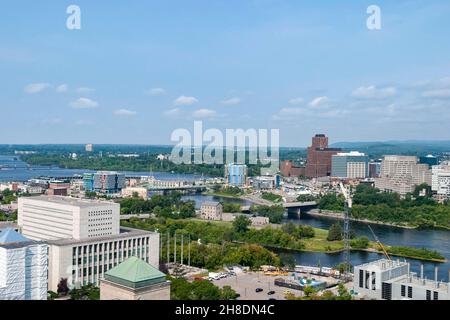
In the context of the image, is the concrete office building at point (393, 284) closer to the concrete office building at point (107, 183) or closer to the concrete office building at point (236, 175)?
the concrete office building at point (107, 183)

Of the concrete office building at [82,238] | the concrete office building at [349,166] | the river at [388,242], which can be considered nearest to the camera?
the concrete office building at [82,238]

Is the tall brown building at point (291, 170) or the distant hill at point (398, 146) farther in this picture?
the distant hill at point (398, 146)

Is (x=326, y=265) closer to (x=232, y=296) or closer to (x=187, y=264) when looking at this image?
(x=187, y=264)

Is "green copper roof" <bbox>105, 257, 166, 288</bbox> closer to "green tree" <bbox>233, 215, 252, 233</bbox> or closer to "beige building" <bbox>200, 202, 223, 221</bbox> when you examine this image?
"green tree" <bbox>233, 215, 252, 233</bbox>

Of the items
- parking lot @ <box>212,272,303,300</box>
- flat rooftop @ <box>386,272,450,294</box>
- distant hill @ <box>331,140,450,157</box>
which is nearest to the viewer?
flat rooftop @ <box>386,272,450,294</box>

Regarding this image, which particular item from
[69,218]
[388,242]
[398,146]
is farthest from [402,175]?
[398,146]

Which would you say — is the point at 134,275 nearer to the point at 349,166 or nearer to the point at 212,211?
the point at 212,211

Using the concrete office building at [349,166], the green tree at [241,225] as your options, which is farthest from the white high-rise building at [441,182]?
the green tree at [241,225]

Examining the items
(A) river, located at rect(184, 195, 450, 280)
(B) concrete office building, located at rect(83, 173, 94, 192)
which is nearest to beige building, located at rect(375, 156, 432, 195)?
(A) river, located at rect(184, 195, 450, 280)
